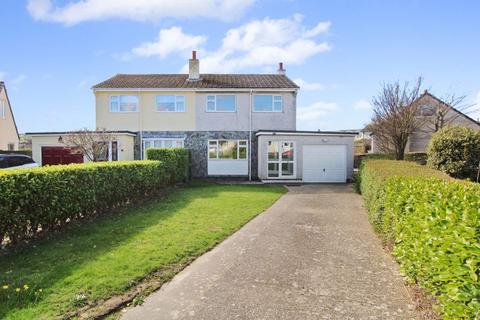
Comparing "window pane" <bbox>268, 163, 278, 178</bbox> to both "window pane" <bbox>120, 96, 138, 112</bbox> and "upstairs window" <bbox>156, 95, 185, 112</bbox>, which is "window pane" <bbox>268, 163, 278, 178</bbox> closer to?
"upstairs window" <bbox>156, 95, 185, 112</bbox>

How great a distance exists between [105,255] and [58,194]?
8.51 feet

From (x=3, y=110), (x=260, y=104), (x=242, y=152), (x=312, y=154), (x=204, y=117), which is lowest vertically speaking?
(x=312, y=154)

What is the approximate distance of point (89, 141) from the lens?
18188 millimetres

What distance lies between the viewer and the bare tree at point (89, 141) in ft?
59.2

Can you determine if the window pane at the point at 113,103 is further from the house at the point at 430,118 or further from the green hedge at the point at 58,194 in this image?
the house at the point at 430,118

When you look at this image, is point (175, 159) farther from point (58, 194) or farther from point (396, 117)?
point (396, 117)

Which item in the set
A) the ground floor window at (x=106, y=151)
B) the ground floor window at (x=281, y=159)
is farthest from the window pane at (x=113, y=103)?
the ground floor window at (x=281, y=159)

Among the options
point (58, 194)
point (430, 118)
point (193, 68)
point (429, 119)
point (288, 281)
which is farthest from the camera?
point (430, 118)

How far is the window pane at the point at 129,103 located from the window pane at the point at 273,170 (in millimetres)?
9870

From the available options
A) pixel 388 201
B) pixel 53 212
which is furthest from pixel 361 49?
pixel 53 212

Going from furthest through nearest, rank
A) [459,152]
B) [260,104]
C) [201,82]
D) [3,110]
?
[3,110]
[201,82]
[260,104]
[459,152]

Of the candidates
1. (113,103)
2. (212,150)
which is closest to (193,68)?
(113,103)

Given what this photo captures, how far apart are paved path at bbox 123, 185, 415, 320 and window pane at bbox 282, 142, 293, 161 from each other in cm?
1203

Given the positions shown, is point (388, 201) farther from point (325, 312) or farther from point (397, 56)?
point (397, 56)
